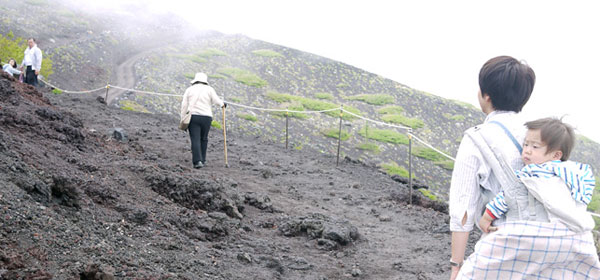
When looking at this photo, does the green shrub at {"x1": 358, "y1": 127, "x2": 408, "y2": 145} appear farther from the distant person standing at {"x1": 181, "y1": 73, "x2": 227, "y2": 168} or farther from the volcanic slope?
the distant person standing at {"x1": 181, "y1": 73, "x2": 227, "y2": 168}

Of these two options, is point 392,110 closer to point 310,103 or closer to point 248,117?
point 310,103

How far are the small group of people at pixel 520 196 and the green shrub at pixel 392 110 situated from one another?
23.7 meters

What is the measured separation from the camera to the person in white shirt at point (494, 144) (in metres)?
3.01

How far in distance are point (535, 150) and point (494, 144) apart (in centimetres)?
21

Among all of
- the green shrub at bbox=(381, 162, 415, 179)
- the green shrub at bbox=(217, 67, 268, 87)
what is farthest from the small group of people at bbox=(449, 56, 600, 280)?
the green shrub at bbox=(217, 67, 268, 87)

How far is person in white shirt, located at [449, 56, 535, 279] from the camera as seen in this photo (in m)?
3.01

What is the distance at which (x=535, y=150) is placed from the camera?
2.82 metres

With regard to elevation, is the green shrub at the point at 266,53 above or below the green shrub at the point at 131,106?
above

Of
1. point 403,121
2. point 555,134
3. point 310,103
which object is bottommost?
point 403,121

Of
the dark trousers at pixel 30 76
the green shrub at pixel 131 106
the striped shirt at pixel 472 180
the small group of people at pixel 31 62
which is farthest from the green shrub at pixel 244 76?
the striped shirt at pixel 472 180

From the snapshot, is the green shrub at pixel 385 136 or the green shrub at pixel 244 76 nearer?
the green shrub at pixel 385 136

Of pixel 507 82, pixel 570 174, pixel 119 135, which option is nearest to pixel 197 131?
pixel 119 135

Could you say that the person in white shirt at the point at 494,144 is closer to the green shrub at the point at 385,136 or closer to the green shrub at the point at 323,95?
the green shrub at the point at 385,136

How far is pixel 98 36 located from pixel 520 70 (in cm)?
3266
